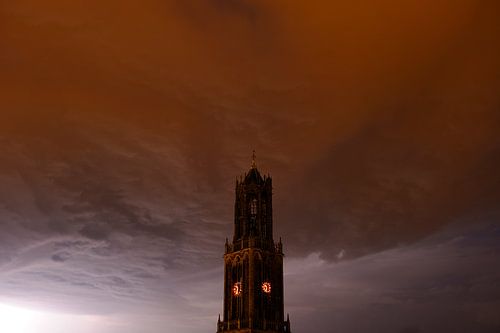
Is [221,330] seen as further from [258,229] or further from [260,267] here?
[258,229]

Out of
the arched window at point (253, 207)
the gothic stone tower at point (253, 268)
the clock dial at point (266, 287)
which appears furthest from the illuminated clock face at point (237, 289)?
the arched window at point (253, 207)

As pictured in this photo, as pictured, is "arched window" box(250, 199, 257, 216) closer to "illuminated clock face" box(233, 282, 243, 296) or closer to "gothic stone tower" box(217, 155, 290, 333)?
"gothic stone tower" box(217, 155, 290, 333)

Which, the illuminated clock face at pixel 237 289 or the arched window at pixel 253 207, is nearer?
the illuminated clock face at pixel 237 289

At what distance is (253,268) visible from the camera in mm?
113938

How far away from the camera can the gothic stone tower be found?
111 meters

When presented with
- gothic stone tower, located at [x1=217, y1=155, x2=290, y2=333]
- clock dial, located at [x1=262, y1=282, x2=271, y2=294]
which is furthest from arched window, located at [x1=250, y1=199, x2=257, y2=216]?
clock dial, located at [x1=262, y1=282, x2=271, y2=294]

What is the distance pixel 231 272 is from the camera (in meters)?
118

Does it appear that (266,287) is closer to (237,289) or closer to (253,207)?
(237,289)

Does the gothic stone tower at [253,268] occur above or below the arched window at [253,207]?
below

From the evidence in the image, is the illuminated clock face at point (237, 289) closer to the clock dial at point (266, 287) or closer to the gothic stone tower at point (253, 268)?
the gothic stone tower at point (253, 268)

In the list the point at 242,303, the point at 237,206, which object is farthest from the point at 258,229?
the point at 242,303

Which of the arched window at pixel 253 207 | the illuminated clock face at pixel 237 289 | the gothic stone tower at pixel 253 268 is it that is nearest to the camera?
the gothic stone tower at pixel 253 268

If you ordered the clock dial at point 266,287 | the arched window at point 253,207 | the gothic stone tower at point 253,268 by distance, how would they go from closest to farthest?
the gothic stone tower at point 253,268 → the clock dial at point 266,287 → the arched window at point 253,207

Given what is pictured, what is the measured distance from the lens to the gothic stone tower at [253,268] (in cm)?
11056
